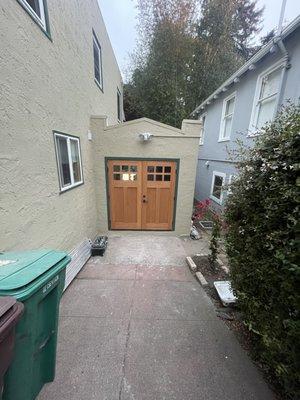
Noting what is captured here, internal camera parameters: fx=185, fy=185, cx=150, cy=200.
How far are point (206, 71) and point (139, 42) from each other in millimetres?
4477

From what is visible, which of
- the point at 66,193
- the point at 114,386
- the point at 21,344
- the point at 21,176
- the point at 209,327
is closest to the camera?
the point at 21,344

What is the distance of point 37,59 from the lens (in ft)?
8.98

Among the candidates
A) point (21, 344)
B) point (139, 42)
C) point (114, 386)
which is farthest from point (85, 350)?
point (139, 42)

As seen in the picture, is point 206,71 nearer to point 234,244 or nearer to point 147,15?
point 147,15

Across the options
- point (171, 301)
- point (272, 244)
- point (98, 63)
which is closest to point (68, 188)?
point (171, 301)

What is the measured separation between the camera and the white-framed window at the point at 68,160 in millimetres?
3559

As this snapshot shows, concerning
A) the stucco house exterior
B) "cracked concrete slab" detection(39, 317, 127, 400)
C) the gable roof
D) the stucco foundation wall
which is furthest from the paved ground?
the gable roof

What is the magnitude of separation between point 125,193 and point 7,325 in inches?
187

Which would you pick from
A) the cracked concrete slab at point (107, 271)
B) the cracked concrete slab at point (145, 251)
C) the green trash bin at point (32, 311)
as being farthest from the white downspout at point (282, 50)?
the green trash bin at point (32, 311)

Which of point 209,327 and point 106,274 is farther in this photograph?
point 106,274

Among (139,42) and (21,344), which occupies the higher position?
(139,42)

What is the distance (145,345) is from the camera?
2.40m

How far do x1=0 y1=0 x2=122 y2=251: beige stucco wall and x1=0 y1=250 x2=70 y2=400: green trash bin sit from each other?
3.06 ft

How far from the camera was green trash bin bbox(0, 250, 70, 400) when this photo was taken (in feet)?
4.48
